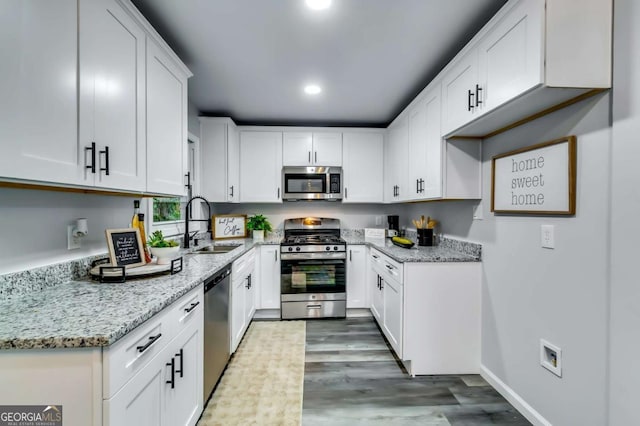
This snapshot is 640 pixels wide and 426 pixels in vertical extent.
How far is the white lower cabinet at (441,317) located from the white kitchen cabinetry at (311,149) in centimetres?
197

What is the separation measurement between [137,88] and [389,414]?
246cm

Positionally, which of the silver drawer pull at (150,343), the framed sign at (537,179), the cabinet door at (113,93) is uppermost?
the cabinet door at (113,93)

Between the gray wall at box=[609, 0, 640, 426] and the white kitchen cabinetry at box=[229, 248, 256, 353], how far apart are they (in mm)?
2284

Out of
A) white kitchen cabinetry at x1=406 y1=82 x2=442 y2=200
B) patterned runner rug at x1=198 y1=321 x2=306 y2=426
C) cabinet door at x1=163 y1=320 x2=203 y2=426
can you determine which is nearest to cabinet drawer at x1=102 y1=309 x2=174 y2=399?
cabinet door at x1=163 y1=320 x2=203 y2=426

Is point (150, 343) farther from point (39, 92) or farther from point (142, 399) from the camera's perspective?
point (39, 92)

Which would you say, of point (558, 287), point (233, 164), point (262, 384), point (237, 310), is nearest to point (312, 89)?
A: point (233, 164)

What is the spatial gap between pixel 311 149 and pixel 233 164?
3.33 feet

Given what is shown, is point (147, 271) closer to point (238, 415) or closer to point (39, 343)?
point (39, 343)

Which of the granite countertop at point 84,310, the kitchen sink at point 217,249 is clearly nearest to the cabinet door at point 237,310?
the kitchen sink at point 217,249

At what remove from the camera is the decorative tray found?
1.43 m

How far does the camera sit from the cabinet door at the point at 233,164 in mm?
3455

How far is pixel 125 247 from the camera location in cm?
160

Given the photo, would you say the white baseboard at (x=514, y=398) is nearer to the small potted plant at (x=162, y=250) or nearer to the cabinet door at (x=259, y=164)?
the small potted plant at (x=162, y=250)

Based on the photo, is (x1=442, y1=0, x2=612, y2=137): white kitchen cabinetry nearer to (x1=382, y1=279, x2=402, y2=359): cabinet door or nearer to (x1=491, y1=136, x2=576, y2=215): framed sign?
(x1=491, y1=136, x2=576, y2=215): framed sign
